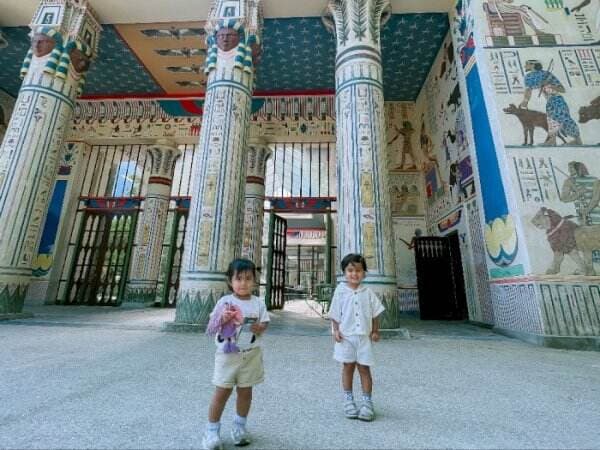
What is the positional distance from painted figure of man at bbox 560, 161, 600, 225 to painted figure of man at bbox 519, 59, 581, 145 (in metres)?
0.46

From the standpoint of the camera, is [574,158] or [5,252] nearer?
[574,158]

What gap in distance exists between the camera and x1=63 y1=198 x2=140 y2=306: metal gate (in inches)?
338

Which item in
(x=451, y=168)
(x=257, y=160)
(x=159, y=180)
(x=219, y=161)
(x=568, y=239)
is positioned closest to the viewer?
(x=568, y=239)

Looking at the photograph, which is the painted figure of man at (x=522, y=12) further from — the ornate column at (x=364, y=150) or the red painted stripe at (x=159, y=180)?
the red painted stripe at (x=159, y=180)

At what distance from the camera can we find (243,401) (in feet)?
4.04

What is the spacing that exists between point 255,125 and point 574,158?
739cm

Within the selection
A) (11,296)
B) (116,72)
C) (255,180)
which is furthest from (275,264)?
(116,72)

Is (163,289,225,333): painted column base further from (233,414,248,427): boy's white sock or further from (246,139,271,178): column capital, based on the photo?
(246,139,271,178): column capital

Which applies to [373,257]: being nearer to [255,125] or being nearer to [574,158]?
[574,158]

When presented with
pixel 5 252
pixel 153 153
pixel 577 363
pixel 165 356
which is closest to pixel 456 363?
pixel 577 363

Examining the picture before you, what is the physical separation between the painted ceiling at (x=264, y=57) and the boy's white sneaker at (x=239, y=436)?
23.4 feet

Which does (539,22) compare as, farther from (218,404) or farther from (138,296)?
Result: (138,296)

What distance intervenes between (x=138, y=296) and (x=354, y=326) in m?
8.35

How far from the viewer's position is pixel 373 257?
13.3 ft
